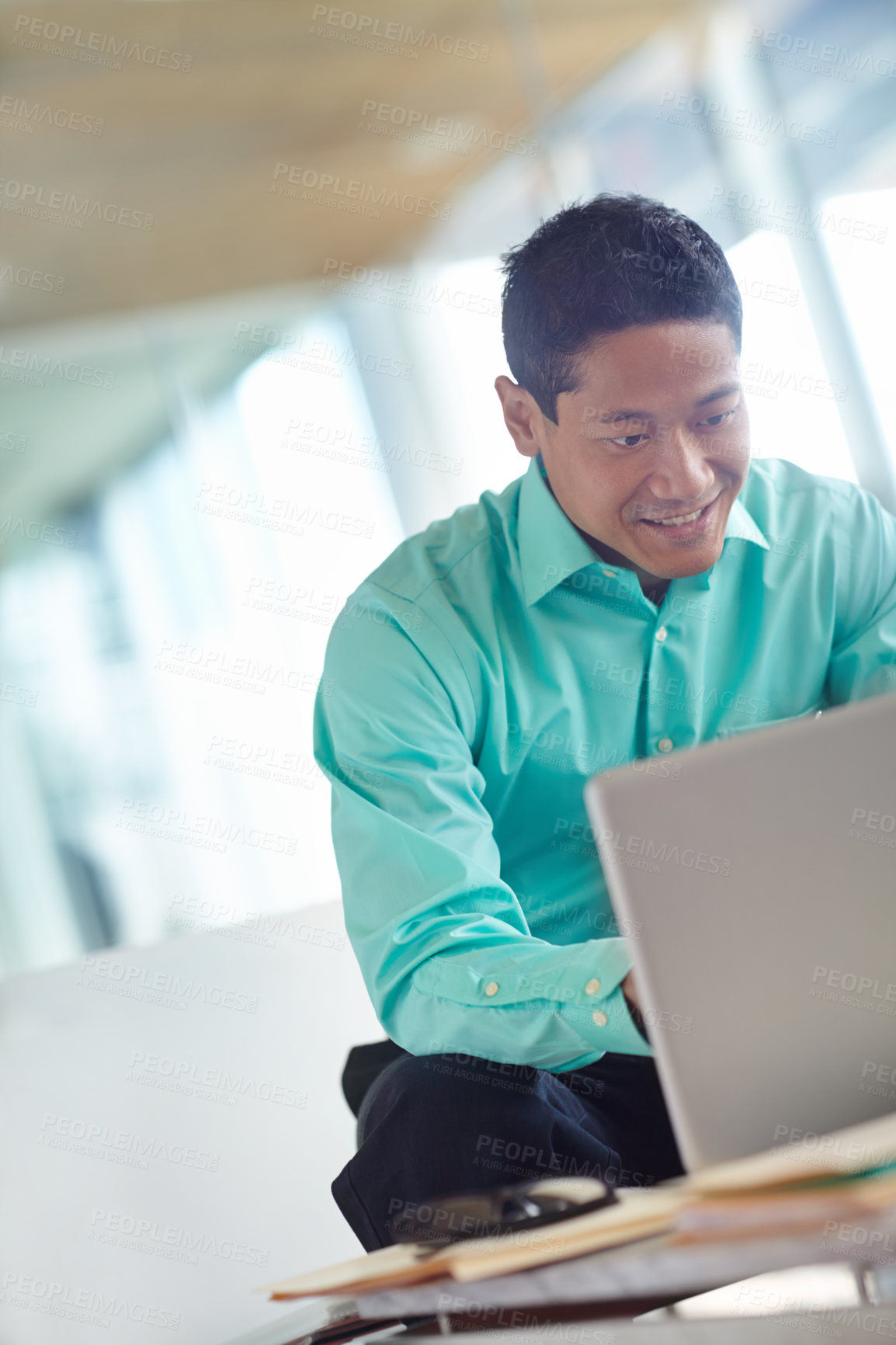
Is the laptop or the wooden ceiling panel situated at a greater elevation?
the wooden ceiling panel

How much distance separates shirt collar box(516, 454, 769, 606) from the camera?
1.41m

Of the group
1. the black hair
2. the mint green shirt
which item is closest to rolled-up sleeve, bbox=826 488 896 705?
the mint green shirt

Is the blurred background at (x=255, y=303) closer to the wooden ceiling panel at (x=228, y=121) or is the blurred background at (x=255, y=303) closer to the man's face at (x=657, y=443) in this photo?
the wooden ceiling panel at (x=228, y=121)

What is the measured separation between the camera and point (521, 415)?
1510 mm

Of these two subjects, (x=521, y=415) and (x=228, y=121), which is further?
(x=228, y=121)

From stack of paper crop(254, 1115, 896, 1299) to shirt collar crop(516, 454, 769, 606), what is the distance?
869 millimetres

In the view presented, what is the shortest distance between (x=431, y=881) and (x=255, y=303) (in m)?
3.77

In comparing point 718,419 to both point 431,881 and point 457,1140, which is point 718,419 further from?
point 457,1140

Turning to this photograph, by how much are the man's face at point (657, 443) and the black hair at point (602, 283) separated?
0.02 m

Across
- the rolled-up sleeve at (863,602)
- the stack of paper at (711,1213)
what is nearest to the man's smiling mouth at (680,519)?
Answer: the rolled-up sleeve at (863,602)

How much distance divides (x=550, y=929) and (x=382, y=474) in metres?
3.62

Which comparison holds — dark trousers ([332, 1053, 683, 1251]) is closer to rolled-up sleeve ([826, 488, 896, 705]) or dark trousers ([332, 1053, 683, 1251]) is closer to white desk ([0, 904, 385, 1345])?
white desk ([0, 904, 385, 1345])

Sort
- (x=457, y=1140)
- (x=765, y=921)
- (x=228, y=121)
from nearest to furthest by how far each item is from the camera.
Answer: (x=765, y=921) < (x=457, y=1140) < (x=228, y=121)

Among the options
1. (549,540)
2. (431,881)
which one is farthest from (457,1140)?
(549,540)
